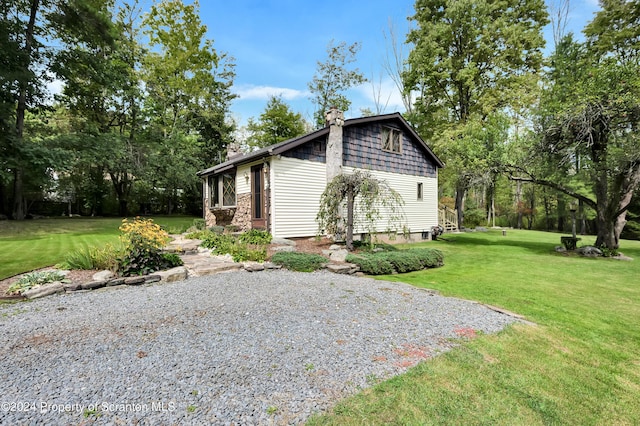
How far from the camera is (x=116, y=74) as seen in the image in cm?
1598

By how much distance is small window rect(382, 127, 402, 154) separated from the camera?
44.0 ft

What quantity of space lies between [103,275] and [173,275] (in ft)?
4.10

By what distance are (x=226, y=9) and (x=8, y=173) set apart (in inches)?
447

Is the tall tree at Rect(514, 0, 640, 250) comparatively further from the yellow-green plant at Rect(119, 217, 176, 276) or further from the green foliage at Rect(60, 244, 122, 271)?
the green foliage at Rect(60, 244, 122, 271)

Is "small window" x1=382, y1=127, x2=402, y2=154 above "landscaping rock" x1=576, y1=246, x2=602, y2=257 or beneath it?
above

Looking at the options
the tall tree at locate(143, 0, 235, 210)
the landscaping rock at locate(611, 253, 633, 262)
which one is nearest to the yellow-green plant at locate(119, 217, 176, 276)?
the landscaping rock at locate(611, 253, 633, 262)

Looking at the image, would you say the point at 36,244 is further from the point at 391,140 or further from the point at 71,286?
the point at 391,140

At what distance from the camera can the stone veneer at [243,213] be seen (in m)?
11.8

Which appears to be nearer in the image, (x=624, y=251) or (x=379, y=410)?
(x=379, y=410)

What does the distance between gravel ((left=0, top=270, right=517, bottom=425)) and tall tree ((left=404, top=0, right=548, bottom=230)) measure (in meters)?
15.1

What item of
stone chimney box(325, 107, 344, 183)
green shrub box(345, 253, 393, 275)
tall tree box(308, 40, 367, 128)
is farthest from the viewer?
tall tree box(308, 40, 367, 128)

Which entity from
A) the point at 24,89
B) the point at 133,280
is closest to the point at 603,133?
the point at 133,280

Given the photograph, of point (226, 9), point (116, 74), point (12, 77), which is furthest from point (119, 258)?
point (116, 74)

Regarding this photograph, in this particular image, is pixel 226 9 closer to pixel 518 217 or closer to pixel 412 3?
pixel 412 3
